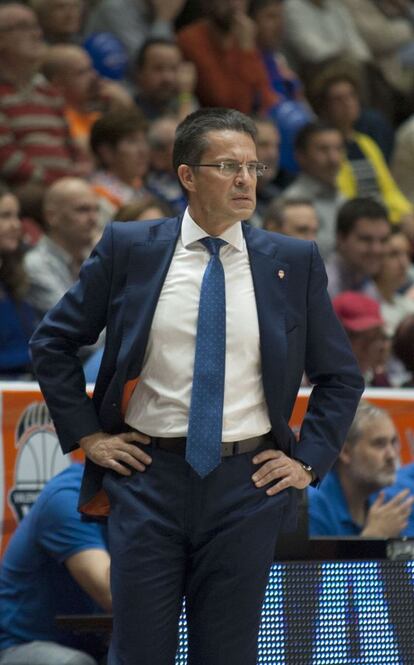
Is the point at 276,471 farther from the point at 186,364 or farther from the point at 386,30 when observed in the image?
the point at 386,30

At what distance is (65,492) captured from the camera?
187 inches

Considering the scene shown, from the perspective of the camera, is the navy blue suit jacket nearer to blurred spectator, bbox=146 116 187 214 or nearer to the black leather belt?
the black leather belt

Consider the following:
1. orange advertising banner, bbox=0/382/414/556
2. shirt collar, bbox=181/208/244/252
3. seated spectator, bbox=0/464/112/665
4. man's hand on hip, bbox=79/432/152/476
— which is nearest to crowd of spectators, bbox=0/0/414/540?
orange advertising banner, bbox=0/382/414/556

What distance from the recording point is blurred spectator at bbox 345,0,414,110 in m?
13.0

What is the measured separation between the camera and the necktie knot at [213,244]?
11.5 feet

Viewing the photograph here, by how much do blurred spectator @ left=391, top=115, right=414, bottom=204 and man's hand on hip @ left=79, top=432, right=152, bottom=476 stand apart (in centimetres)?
812

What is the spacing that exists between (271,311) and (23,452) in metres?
2.50

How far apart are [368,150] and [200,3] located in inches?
75.8

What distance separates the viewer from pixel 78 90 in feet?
30.7

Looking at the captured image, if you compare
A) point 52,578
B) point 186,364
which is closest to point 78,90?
point 52,578

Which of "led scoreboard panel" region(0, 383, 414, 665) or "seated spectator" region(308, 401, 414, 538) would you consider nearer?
"led scoreboard panel" region(0, 383, 414, 665)

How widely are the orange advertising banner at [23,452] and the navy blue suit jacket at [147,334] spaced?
2.11m

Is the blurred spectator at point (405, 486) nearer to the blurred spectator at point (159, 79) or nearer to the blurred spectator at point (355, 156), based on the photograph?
the blurred spectator at point (159, 79)

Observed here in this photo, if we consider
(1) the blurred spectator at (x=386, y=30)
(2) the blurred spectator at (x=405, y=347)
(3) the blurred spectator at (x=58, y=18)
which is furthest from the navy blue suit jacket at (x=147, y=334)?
(1) the blurred spectator at (x=386, y=30)
